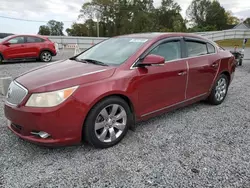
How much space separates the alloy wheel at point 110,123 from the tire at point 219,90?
2377 millimetres

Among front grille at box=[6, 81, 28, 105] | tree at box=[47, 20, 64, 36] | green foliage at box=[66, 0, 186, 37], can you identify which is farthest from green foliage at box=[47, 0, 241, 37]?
front grille at box=[6, 81, 28, 105]

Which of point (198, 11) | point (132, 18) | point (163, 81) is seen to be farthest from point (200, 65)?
point (198, 11)

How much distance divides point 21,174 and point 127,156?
4.01 feet

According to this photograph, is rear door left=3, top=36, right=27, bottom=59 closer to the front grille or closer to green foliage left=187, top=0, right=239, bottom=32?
the front grille

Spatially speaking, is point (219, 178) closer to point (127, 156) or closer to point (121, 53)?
point (127, 156)

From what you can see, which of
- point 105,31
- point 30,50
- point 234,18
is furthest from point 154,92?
point 234,18

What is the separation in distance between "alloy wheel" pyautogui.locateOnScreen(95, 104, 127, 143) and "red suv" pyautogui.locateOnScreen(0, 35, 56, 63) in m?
9.13

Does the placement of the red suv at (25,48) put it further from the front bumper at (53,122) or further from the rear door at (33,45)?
the front bumper at (53,122)

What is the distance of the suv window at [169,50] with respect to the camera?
333 centimetres

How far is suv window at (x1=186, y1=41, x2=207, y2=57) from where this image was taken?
381cm

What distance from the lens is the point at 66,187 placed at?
2121mm

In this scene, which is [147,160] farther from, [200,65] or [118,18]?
[118,18]

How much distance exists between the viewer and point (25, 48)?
1027cm

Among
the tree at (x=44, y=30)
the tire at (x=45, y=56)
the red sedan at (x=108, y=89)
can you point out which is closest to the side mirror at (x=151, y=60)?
the red sedan at (x=108, y=89)
